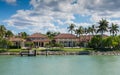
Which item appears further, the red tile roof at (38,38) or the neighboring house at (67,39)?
the neighboring house at (67,39)

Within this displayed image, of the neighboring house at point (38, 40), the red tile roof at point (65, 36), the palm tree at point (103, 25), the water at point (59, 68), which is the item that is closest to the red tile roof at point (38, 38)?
the neighboring house at point (38, 40)

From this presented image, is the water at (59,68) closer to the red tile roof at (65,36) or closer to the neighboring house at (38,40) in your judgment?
the neighboring house at (38,40)

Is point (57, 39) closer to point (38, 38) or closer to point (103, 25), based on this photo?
point (38, 38)

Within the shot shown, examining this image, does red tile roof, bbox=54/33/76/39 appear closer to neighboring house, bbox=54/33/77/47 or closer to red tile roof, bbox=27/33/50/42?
neighboring house, bbox=54/33/77/47

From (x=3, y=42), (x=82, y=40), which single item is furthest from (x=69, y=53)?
(x=82, y=40)

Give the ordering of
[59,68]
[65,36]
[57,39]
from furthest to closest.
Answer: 1. [65,36]
2. [57,39]
3. [59,68]

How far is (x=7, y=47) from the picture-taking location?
323ft

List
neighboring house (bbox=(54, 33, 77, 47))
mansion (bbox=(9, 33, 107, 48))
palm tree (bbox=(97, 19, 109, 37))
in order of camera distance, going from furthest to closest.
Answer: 1. neighboring house (bbox=(54, 33, 77, 47))
2. mansion (bbox=(9, 33, 107, 48))
3. palm tree (bbox=(97, 19, 109, 37))

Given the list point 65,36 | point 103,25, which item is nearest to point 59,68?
point 103,25

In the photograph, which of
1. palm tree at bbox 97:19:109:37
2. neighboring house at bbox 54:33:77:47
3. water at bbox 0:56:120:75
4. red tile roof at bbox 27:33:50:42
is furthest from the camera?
neighboring house at bbox 54:33:77:47

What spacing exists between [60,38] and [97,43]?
24768mm

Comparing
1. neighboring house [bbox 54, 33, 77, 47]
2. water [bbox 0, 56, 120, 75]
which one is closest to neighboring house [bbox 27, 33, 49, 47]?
neighboring house [bbox 54, 33, 77, 47]

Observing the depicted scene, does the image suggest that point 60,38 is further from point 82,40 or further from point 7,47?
point 7,47

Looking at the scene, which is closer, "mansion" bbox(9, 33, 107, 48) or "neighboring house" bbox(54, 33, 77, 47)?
"mansion" bbox(9, 33, 107, 48)
